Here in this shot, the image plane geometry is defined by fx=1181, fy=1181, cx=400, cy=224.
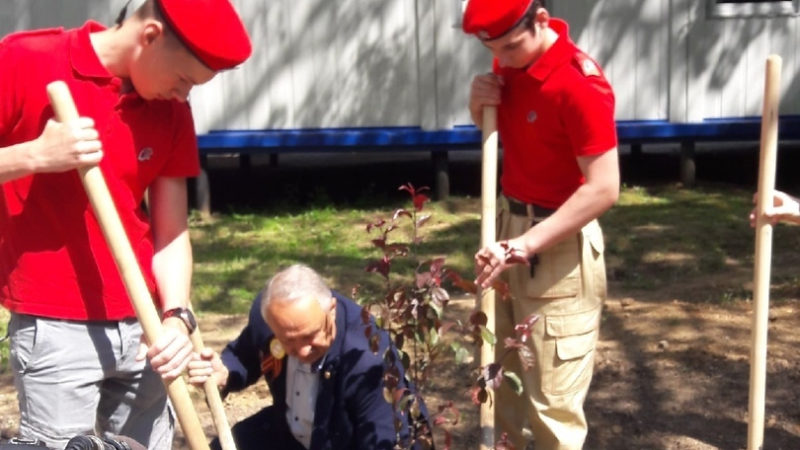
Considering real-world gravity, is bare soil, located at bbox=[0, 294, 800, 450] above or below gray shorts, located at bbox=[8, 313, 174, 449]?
below

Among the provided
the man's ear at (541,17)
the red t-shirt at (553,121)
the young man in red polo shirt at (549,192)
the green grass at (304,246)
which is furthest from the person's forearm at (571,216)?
the green grass at (304,246)

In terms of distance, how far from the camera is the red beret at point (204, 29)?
92.3 inches

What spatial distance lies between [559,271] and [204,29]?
1337 mm

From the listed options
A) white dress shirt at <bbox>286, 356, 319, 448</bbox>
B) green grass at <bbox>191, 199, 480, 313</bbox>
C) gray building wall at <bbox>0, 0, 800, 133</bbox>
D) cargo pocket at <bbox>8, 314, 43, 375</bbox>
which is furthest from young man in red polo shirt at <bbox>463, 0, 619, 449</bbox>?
gray building wall at <bbox>0, 0, 800, 133</bbox>

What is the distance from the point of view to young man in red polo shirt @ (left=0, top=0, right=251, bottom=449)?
239cm

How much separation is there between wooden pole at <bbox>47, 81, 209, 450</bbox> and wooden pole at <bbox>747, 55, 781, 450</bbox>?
56.1 inches

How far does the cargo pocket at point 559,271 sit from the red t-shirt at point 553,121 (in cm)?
13

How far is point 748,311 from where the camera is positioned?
5.84m

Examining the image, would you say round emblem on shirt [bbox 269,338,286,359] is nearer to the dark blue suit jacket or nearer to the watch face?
the dark blue suit jacket

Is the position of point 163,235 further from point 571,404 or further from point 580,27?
point 580,27

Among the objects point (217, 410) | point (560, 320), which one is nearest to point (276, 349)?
point (217, 410)

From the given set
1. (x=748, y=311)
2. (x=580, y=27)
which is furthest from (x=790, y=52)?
(x=748, y=311)

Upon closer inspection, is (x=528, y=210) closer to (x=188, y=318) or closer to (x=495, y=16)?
(x=495, y=16)

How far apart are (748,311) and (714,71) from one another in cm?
365
